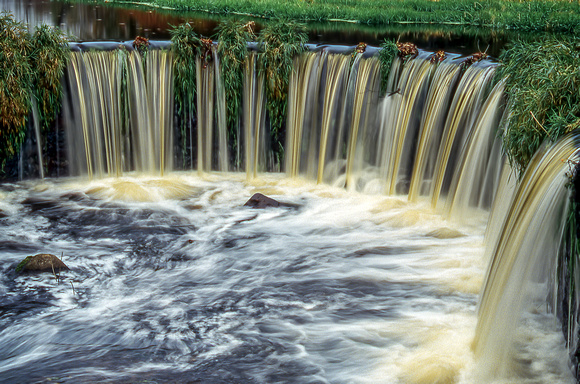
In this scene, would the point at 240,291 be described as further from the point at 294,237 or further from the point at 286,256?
the point at 294,237

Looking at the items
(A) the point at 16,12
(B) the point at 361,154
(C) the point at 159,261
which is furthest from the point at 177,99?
(A) the point at 16,12

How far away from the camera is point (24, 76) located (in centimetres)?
1006

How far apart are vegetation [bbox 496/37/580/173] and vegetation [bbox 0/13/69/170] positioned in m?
6.42

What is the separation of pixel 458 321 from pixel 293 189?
15.3 ft

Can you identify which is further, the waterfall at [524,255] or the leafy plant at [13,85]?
the leafy plant at [13,85]

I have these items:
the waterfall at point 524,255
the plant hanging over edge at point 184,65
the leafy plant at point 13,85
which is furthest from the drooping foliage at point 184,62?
the waterfall at point 524,255

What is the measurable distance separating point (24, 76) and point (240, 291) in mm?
5079

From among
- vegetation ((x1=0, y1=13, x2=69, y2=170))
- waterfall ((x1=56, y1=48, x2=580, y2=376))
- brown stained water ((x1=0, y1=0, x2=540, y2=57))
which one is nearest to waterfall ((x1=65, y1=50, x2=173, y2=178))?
waterfall ((x1=56, y1=48, x2=580, y2=376))

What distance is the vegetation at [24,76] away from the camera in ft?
32.5

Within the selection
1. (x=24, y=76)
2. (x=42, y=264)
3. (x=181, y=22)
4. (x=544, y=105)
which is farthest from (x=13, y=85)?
(x=181, y=22)

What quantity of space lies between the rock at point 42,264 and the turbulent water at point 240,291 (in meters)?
0.12

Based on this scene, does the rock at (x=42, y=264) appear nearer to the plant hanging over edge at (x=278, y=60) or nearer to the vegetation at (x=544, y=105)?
the plant hanging over edge at (x=278, y=60)

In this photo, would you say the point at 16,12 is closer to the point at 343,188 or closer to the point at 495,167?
the point at 343,188

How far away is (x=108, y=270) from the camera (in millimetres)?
7746
